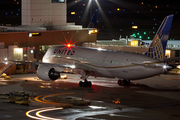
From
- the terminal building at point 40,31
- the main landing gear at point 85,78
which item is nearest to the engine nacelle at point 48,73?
the main landing gear at point 85,78

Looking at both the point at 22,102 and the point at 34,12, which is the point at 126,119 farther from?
the point at 34,12

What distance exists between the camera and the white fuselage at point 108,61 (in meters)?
31.9

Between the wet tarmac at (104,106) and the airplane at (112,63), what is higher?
the airplane at (112,63)

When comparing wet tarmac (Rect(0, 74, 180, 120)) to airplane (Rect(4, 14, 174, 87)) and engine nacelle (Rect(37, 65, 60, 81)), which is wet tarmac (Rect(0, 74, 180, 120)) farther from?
airplane (Rect(4, 14, 174, 87))

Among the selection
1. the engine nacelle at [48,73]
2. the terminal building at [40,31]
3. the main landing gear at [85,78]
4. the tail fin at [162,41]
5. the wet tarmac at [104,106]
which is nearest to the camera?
the wet tarmac at [104,106]

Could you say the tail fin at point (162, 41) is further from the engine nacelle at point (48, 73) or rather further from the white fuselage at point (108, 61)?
the engine nacelle at point (48, 73)

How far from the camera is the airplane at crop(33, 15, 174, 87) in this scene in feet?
104

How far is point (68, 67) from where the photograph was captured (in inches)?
1417

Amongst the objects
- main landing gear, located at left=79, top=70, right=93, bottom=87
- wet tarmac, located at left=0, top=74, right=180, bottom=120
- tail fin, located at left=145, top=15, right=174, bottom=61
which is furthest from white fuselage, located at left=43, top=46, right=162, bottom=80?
wet tarmac, located at left=0, top=74, right=180, bottom=120

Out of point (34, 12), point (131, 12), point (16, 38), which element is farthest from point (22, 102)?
point (131, 12)

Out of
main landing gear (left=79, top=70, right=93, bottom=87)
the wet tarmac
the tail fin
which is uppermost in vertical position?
the tail fin

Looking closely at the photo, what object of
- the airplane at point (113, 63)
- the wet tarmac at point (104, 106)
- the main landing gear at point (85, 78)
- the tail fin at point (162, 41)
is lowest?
the wet tarmac at point (104, 106)

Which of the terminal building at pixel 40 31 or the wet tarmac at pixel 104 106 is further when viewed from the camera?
the terminal building at pixel 40 31

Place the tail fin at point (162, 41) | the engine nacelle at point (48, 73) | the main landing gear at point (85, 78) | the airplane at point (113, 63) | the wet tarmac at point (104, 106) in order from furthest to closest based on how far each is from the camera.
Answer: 1. the main landing gear at point (85, 78)
2. the engine nacelle at point (48, 73)
3. the tail fin at point (162, 41)
4. the airplane at point (113, 63)
5. the wet tarmac at point (104, 106)
